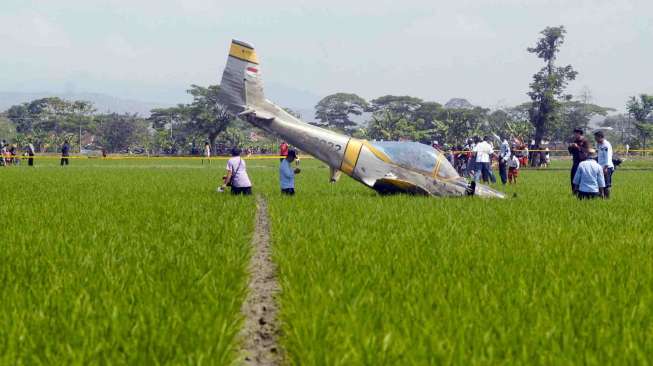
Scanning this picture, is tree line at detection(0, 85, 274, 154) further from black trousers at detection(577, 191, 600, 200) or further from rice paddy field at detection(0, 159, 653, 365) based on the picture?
rice paddy field at detection(0, 159, 653, 365)

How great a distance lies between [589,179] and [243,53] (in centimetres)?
953

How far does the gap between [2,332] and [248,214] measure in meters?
6.62

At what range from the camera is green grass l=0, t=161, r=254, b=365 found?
3.04 metres

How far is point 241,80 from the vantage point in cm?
1584

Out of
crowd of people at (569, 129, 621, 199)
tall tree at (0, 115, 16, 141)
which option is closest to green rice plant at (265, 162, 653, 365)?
crowd of people at (569, 129, 621, 199)

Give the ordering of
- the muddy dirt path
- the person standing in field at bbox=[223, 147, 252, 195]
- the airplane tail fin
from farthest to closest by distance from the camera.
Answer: the airplane tail fin → the person standing in field at bbox=[223, 147, 252, 195] → the muddy dirt path

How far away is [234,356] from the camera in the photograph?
125 inches

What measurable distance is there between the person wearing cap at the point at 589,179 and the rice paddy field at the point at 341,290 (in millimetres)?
3671

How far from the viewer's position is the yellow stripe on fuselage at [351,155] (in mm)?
13609

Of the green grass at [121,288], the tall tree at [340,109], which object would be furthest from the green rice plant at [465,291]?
the tall tree at [340,109]

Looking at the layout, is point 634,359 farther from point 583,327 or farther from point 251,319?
point 251,319

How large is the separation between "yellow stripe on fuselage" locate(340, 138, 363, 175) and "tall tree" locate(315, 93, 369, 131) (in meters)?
122

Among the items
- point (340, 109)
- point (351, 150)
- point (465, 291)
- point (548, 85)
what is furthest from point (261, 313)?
point (340, 109)

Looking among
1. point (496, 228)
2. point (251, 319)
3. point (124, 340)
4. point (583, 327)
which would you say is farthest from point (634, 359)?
point (496, 228)
